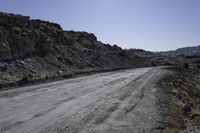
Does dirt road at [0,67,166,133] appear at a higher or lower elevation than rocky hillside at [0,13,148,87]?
lower

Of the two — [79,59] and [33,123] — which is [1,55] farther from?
[33,123]

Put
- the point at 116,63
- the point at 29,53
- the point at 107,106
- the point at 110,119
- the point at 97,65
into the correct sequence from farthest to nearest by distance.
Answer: the point at 116,63
the point at 97,65
the point at 29,53
the point at 107,106
the point at 110,119

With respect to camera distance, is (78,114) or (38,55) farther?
(38,55)

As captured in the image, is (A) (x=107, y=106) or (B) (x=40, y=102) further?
(B) (x=40, y=102)

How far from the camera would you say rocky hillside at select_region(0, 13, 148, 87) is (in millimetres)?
35156

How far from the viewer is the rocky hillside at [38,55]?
35.2 m

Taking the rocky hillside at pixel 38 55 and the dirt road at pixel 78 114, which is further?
the rocky hillside at pixel 38 55

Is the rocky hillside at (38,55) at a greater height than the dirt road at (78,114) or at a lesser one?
greater

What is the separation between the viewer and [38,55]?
1772 inches

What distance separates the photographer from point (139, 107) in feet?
53.1

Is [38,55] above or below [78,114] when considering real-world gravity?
above

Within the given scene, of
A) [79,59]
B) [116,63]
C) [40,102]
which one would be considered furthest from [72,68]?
[40,102]

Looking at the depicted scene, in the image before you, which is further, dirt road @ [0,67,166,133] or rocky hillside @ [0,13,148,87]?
rocky hillside @ [0,13,148,87]

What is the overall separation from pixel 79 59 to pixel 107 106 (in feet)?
137
